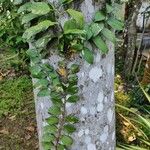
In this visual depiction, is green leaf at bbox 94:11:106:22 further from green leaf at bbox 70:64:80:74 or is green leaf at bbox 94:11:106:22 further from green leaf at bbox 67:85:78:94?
green leaf at bbox 67:85:78:94

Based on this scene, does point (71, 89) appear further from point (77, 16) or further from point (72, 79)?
point (77, 16)

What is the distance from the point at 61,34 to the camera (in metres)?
1.89

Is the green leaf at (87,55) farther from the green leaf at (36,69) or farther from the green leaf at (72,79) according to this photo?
the green leaf at (36,69)

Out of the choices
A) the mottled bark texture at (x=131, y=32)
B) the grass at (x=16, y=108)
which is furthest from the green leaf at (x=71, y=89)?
the mottled bark texture at (x=131, y=32)

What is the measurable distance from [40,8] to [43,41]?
155 mm

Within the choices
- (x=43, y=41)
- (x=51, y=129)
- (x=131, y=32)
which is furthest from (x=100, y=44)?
(x=131, y=32)

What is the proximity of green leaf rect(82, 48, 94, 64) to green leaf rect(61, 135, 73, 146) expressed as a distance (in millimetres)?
434

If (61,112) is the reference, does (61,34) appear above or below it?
above

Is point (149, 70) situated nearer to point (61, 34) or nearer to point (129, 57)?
point (129, 57)

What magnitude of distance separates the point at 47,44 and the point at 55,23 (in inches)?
5.0

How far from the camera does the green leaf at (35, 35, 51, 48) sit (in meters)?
1.90

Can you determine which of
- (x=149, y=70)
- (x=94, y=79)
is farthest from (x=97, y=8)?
(x=149, y=70)

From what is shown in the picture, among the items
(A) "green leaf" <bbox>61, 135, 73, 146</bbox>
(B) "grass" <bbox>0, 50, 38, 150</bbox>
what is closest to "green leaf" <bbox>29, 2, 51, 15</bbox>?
(A) "green leaf" <bbox>61, 135, 73, 146</bbox>

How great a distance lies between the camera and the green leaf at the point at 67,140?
6.97 ft
